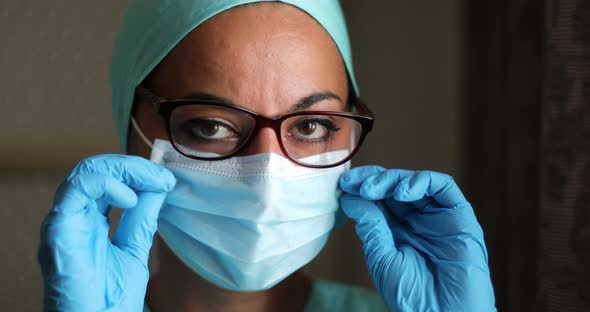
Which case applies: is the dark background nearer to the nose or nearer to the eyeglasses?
the eyeglasses

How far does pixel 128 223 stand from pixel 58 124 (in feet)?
2.21

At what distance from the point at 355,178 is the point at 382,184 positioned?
63 mm

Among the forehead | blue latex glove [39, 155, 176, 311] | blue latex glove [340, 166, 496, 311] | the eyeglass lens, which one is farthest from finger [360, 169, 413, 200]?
blue latex glove [39, 155, 176, 311]

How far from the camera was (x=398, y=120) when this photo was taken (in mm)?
1881

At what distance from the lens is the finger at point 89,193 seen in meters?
A: 0.88

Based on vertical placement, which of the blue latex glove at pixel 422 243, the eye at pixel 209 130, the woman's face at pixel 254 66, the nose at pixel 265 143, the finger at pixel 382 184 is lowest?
the blue latex glove at pixel 422 243

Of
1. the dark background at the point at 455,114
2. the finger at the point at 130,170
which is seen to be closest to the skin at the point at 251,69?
the finger at the point at 130,170

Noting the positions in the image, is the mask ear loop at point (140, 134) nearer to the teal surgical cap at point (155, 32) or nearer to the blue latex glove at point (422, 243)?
the teal surgical cap at point (155, 32)

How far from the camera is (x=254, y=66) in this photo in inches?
39.3

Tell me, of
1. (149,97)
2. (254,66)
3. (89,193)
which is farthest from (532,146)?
(89,193)

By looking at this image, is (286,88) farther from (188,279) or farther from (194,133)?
(188,279)

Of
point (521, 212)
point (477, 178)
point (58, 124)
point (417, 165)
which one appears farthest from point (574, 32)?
point (58, 124)

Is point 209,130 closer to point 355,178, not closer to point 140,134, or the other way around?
Answer: point 140,134

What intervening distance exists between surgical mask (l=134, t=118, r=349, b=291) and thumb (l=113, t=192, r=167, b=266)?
5cm
